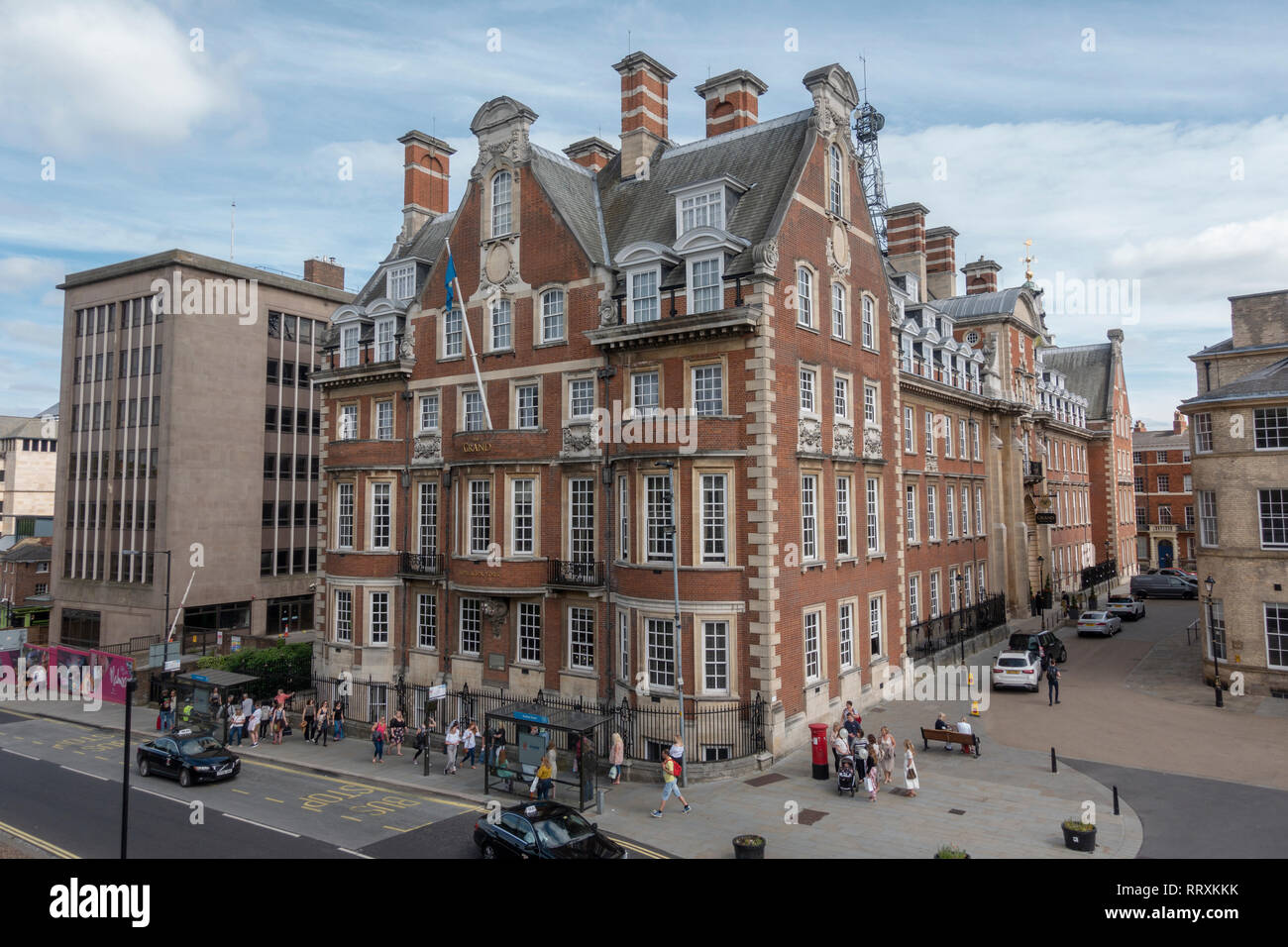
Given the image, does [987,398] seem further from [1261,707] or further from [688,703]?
[688,703]

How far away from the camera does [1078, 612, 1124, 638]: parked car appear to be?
45.6 meters

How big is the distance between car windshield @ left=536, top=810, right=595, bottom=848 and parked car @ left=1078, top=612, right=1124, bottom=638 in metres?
38.9

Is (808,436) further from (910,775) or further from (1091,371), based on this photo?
(1091,371)

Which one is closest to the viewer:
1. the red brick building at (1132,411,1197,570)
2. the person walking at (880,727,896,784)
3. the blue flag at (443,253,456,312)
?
the person walking at (880,727,896,784)

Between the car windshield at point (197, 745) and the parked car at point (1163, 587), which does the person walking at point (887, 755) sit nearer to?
the car windshield at point (197, 745)

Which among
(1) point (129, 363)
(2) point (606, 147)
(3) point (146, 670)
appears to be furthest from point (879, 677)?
(1) point (129, 363)

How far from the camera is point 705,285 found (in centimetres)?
2586

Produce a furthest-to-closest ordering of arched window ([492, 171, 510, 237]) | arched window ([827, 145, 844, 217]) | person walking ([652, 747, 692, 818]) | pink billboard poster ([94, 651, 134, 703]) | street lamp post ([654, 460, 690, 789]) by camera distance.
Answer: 1. pink billboard poster ([94, 651, 134, 703])
2. arched window ([492, 171, 510, 237])
3. arched window ([827, 145, 844, 217])
4. street lamp post ([654, 460, 690, 789])
5. person walking ([652, 747, 692, 818])

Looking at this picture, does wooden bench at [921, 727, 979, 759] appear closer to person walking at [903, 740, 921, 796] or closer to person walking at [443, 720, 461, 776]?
person walking at [903, 740, 921, 796]

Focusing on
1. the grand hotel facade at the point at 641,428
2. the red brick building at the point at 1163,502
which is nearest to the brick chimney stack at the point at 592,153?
the grand hotel facade at the point at 641,428

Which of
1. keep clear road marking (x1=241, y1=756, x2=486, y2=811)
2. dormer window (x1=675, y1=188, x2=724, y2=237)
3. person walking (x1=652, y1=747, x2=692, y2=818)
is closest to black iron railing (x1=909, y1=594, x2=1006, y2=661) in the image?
person walking (x1=652, y1=747, x2=692, y2=818)

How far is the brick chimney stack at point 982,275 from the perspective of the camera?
53969 millimetres

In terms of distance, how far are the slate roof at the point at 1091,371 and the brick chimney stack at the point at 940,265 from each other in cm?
2269

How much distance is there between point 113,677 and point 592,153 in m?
35.1
